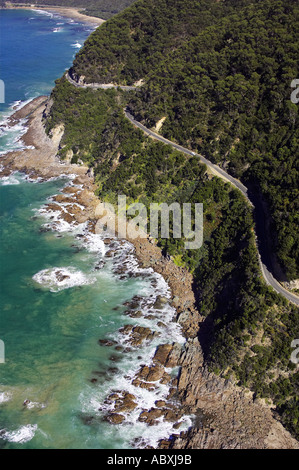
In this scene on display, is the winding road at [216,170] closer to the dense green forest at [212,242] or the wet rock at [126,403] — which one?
the dense green forest at [212,242]

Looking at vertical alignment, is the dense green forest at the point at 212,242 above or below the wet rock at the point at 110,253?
above

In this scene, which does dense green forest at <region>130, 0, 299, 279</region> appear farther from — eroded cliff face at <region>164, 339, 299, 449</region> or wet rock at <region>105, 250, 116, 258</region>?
wet rock at <region>105, 250, 116, 258</region>

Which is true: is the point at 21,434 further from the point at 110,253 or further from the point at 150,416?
the point at 110,253

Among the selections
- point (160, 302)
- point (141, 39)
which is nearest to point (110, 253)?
point (160, 302)

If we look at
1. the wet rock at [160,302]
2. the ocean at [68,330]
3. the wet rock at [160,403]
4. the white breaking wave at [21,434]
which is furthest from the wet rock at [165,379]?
the white breaking wave at [21,434]

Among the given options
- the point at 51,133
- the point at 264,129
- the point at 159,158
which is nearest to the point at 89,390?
the point at 159,158

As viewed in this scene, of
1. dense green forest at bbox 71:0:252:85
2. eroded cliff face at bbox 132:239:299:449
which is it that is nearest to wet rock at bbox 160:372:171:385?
eroded cliff face at bbox 132:239:299:449
